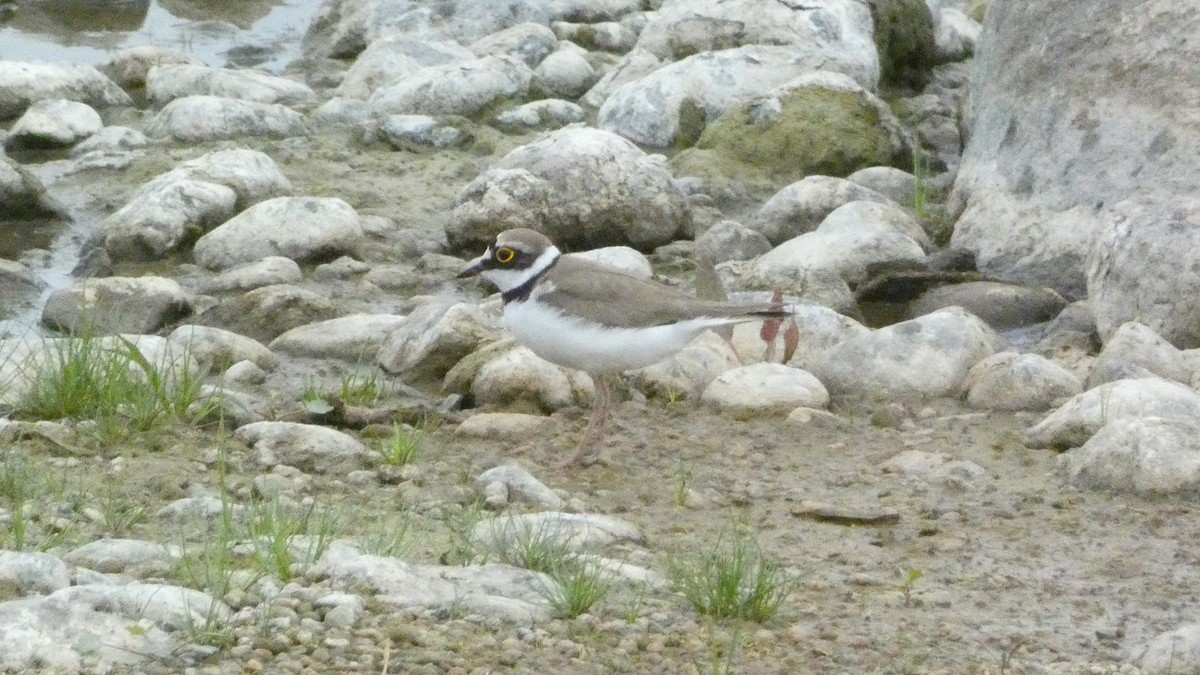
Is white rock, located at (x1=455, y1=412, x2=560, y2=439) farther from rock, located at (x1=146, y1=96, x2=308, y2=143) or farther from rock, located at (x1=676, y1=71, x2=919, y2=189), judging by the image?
rock, located at (x1=146, y1=96, x2=308, y2=143)

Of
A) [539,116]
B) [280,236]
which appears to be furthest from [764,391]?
[539,116]

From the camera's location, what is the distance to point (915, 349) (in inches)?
302

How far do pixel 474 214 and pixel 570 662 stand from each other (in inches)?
239

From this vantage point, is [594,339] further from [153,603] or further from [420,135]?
[420,135]

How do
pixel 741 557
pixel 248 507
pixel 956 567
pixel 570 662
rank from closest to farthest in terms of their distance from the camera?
pixel 570 662, pixel 741 557, pixel 248 507, pixel 956 567

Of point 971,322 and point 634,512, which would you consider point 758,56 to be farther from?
point 634,512

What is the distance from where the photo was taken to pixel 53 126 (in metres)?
12.1

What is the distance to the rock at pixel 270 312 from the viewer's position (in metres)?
8.66

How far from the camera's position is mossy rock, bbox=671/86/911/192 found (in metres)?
11.5

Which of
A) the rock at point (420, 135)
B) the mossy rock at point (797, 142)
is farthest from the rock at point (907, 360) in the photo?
the rock at point (420, 135)

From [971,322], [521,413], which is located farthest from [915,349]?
[521,413]

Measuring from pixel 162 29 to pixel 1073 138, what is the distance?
Answer: 1043cm

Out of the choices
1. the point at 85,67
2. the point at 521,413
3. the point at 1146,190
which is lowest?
the point at 85,67

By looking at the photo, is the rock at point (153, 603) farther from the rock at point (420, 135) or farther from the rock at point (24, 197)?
the rock at point (420, 135)
